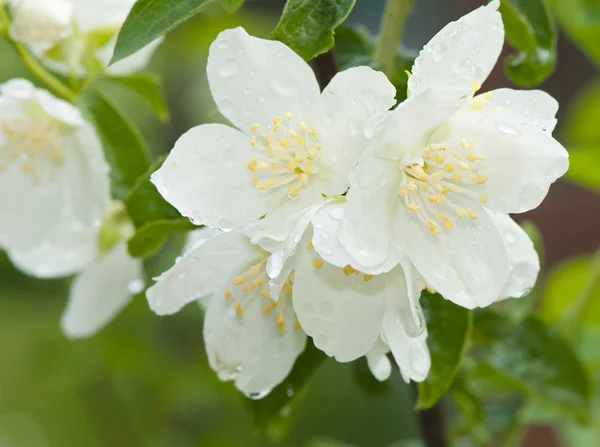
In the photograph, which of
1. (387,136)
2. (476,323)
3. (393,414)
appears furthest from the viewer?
(393,414)

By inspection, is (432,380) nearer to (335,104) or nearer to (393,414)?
(335,104)

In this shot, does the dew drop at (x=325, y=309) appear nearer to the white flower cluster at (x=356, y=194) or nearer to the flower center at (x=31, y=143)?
the white flower cluster at (x=356, y=194)

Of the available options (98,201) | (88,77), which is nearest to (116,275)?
(98,201)

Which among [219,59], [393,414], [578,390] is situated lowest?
[393,414]

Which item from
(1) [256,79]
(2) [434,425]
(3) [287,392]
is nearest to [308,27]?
(1) [256,79]

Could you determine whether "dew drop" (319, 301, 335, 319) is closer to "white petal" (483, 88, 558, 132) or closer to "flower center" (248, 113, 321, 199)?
"flower center" (248, 113, 321, 199)

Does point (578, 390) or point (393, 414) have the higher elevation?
point (578, 390)

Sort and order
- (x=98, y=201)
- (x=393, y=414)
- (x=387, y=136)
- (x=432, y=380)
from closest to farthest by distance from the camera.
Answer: (x=387, y=136) → (x=432, y=380) → (x=98, y=201) → (x=393, y=414)

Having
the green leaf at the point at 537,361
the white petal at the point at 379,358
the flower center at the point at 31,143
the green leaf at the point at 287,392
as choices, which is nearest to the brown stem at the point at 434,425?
the green leaf at the point at 537,361
